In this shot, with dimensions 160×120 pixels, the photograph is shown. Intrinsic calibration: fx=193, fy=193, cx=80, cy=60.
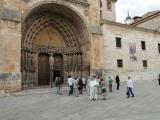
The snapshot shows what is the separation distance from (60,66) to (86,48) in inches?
124

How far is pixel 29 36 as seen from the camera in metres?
17.1

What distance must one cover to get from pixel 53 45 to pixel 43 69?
260 centimetres

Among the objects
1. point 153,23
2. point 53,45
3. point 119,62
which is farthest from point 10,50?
point 153,23

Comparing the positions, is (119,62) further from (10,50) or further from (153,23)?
(153,23)

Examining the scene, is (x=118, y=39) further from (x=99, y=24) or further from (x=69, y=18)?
(x=69, y=18)

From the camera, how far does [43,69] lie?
18156 millimetres

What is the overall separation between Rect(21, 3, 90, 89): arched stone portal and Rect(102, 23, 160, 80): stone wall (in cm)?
263

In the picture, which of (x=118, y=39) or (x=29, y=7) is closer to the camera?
(x=29, y=7)

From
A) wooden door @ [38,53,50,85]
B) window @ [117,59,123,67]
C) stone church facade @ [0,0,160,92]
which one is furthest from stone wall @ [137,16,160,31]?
wooden door @ [38,53,50,85]

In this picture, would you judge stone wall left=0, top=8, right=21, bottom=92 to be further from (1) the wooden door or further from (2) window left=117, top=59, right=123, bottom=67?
(2) window left=117, top=59, right=123, bottom=67

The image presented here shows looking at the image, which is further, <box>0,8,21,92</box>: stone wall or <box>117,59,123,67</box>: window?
<box>117,59,123,67</box>: window

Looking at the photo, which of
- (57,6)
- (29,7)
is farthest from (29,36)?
(57,6)

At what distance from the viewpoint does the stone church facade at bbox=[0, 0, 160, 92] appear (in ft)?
46.3

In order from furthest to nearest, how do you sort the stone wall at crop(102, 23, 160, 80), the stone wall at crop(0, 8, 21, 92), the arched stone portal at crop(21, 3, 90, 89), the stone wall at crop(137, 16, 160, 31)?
the stone wall at crop(137, 16, 160, 31) → the stone wall at crop(102, 23, 160, 80) → the arched stone portal at crop(21, 3, 90, 89) → the stone wall at crop(0, 8, 21, 92)
